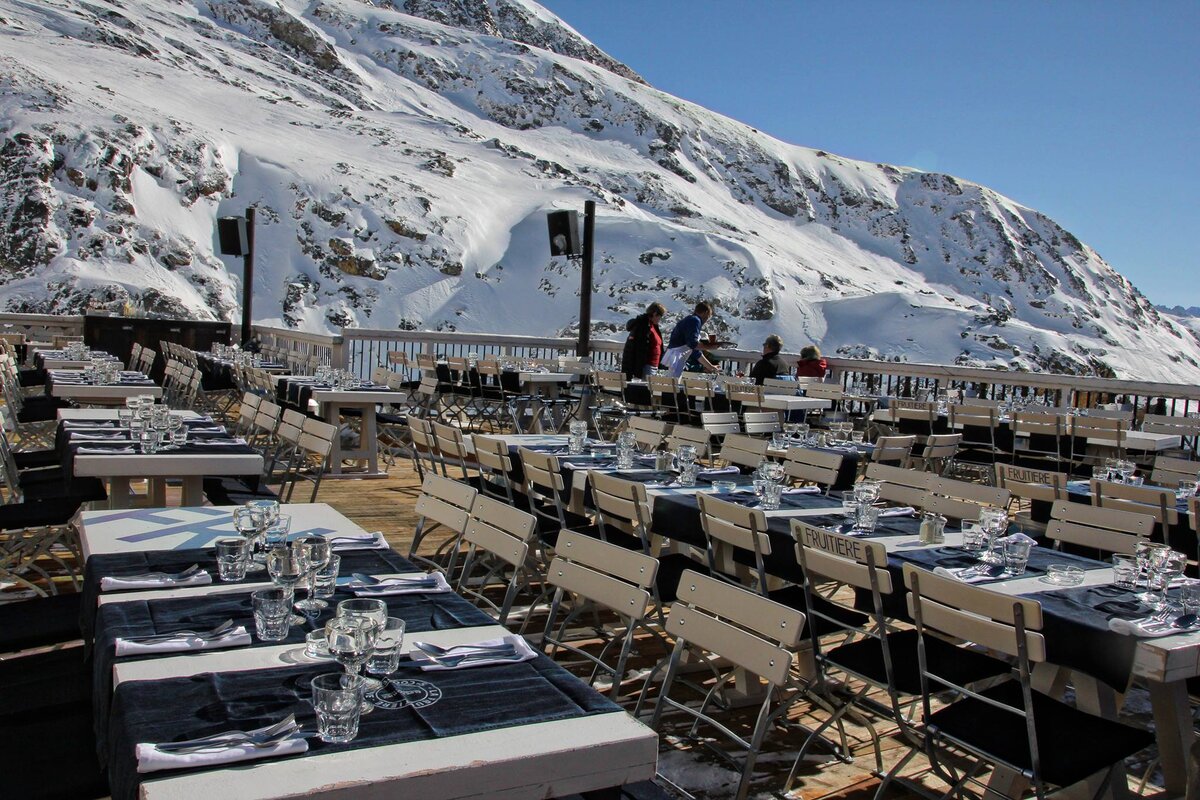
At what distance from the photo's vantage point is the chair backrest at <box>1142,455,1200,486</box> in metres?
5.65

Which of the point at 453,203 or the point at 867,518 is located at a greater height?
the point at 453,203

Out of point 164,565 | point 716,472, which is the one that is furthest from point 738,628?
point 716,472

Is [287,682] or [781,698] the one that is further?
[781,698]

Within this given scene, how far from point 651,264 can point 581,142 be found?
36.8m

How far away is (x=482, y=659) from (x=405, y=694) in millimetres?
241

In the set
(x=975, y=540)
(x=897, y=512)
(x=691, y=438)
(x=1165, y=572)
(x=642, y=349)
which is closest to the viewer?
(x=1165, y=572)

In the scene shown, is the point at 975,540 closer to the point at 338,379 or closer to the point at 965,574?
the point at 965,574

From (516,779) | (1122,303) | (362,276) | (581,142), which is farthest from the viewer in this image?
(1122,303)

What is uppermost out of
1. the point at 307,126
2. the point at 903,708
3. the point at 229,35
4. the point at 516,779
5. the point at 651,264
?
the point at 229,35

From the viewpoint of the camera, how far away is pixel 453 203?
63.1 meters

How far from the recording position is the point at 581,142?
325ft

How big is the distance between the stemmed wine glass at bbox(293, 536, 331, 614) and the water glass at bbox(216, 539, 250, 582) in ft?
0.91

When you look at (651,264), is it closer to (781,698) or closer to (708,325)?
(708,325)

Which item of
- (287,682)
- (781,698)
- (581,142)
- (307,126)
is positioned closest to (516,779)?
(287,682)
